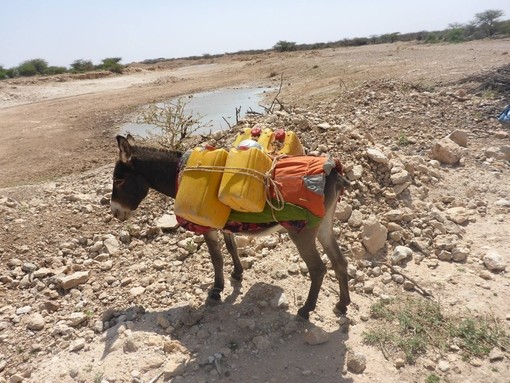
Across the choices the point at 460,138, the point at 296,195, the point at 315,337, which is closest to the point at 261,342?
the point at 315,337

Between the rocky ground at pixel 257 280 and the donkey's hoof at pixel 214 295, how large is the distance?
0.29ft

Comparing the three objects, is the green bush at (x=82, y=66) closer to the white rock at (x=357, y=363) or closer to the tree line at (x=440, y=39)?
the tree line at (x=440, y=39)

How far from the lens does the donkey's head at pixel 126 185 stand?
438 cm

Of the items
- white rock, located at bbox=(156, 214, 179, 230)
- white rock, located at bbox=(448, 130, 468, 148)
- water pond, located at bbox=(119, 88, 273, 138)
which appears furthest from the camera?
water pond, located at bbox=(119, 88, 273, 138)

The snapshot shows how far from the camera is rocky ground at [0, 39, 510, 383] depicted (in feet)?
12.6

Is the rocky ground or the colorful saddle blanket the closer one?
the colorful saddle blanket

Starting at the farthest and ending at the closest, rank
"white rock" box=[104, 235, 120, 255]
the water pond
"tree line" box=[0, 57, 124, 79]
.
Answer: "tree line" box=[0, 57, 124, 79]
the water pond
"white rock" box=[104, 235, 120, 255]

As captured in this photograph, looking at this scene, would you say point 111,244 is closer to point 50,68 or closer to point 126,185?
point 126,185

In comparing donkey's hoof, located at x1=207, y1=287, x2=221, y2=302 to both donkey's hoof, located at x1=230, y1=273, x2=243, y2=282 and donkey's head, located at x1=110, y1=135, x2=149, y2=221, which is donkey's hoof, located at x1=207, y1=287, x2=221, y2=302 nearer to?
donkey's hoof, located at x1=230, y1=273, x2=243, y2=282

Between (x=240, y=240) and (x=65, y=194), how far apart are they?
3095 millimetres

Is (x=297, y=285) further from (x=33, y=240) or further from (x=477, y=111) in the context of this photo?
(x=477, y=111)

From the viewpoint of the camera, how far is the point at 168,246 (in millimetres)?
5520

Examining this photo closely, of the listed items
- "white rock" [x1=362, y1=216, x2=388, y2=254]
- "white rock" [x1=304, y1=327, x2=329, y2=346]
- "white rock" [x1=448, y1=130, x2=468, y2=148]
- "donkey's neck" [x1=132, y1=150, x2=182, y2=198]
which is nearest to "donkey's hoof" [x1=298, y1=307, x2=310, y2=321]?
"white rock" [x1=304, y1=327, x2=329, y2=346]

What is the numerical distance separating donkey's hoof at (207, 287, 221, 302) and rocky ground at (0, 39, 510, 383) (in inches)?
3.5
